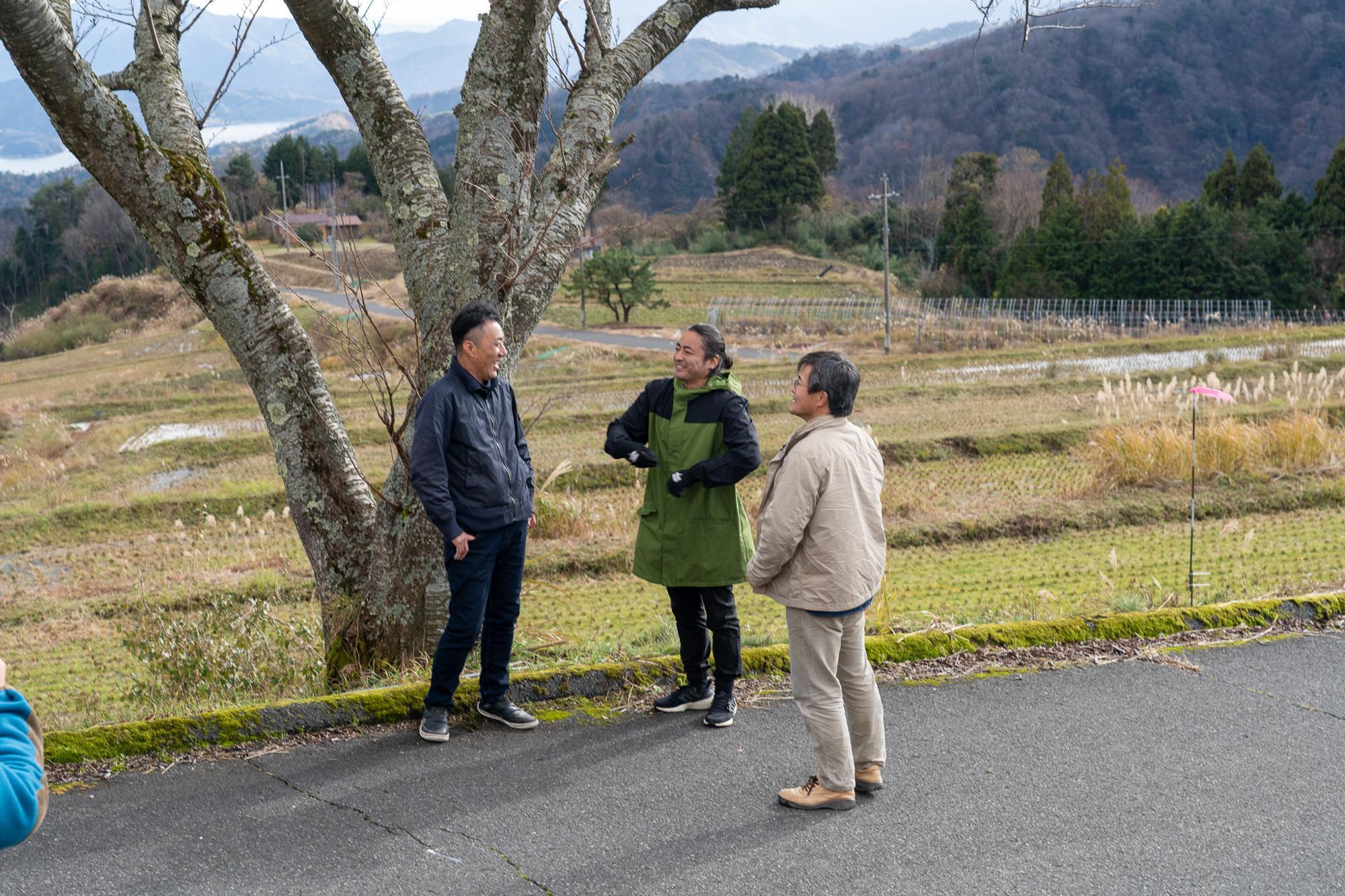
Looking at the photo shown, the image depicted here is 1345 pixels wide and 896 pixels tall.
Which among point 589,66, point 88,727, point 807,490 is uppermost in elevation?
point 589,66

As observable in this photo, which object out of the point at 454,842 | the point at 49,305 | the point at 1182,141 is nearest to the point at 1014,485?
the point at 454,842

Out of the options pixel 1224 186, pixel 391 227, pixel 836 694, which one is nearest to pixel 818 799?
pixel 836 694

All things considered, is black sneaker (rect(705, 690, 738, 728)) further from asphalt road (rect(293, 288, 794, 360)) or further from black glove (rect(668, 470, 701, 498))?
asphalt road (rect(293, 288, 794, 360))

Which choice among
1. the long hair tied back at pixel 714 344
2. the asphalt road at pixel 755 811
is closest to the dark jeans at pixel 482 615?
the asphalt road at pixel 755 811

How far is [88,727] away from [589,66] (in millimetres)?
4026

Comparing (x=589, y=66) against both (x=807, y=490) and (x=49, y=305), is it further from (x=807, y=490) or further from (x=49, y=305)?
(x=49, y=305)

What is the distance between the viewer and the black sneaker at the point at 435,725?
A: 4.70m

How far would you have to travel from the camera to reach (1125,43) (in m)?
133

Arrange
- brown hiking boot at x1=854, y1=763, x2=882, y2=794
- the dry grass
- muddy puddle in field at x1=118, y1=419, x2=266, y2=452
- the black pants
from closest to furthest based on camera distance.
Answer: brown hiking boot at x1=854, y1=763, x2=882, y2=794
the black pants
the dry grass
muddy puddle in field at x1=118, y1=419, x2=266, y2=452

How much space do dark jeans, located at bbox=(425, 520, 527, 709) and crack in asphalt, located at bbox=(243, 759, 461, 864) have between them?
0.68 meters

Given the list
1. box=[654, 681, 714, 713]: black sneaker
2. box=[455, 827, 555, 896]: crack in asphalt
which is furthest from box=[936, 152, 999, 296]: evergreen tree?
box=[455, 827, 555, 896]: crack in asphalt

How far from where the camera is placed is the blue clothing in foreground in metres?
2.01

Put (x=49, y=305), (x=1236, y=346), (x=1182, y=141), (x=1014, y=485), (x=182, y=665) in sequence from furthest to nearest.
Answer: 1. (x=1182, y=141)
2. (x=49, y=305)
3. (x=1236, y=346)
4. (x=1014, y=485)
5. (x=182, y=665)

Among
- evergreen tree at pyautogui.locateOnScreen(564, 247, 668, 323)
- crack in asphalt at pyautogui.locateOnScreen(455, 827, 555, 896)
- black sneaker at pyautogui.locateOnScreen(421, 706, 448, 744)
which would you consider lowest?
crack in asphalt at pyautogui.locateOnScreen(455, 827, 555, 896)
